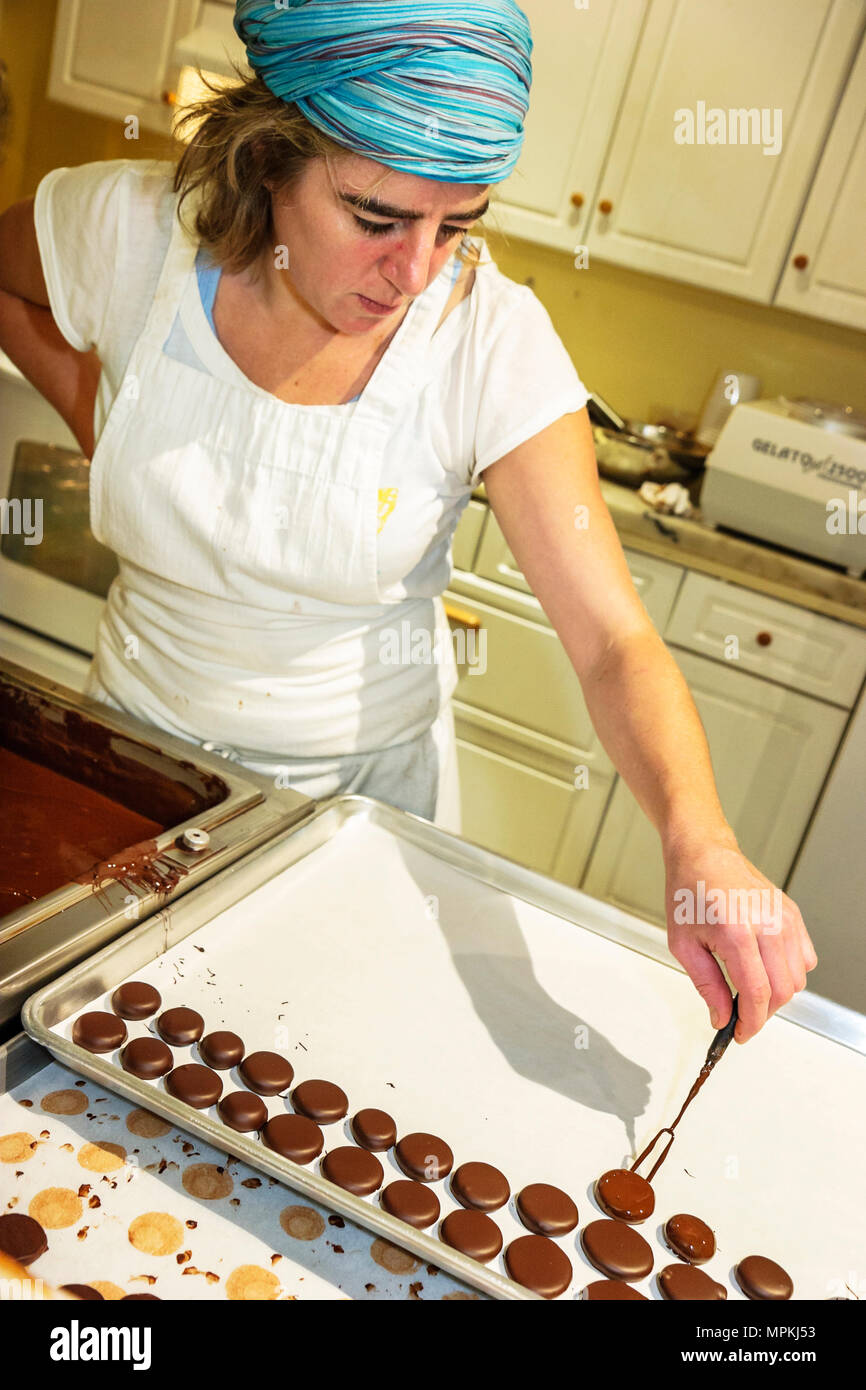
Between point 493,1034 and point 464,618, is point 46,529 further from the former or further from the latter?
point 493,1034

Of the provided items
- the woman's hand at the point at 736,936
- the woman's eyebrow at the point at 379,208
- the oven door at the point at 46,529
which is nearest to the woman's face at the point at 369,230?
the woman's eyebrow at the point at 379,208

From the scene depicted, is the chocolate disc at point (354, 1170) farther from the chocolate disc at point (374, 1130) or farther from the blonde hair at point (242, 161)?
the blonde hair at point (242, 161)

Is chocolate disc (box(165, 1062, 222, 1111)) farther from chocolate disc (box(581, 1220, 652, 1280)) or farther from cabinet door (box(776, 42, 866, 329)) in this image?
cabinet door (box(776, 42, 866, 329))

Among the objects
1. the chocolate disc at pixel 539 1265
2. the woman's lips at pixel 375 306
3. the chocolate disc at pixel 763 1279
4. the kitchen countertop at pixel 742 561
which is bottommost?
the chocolate disc at pixel 539 1265

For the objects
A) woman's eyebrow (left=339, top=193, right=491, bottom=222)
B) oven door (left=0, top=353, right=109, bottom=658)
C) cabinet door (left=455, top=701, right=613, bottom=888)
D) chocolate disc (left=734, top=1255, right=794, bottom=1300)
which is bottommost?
cabinet door (left=455, top=701, right=613, bottom=888)

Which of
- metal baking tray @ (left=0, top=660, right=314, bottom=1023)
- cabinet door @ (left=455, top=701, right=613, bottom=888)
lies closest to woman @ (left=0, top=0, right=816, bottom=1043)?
metal baking tray @ (left=0, top=660, right=314, bottom=1023)

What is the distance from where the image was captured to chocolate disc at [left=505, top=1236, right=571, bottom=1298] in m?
0.65

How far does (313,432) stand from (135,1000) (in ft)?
1.86

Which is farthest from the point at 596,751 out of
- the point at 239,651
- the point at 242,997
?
the point at 242,997

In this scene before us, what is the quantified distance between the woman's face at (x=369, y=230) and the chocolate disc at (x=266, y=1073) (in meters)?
0.63

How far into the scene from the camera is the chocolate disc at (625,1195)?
0.71m

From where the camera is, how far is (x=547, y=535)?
1.06 meters

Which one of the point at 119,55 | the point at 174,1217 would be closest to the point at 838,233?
the point at 119,55

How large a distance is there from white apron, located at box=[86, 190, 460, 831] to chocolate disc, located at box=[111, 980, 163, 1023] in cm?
39
